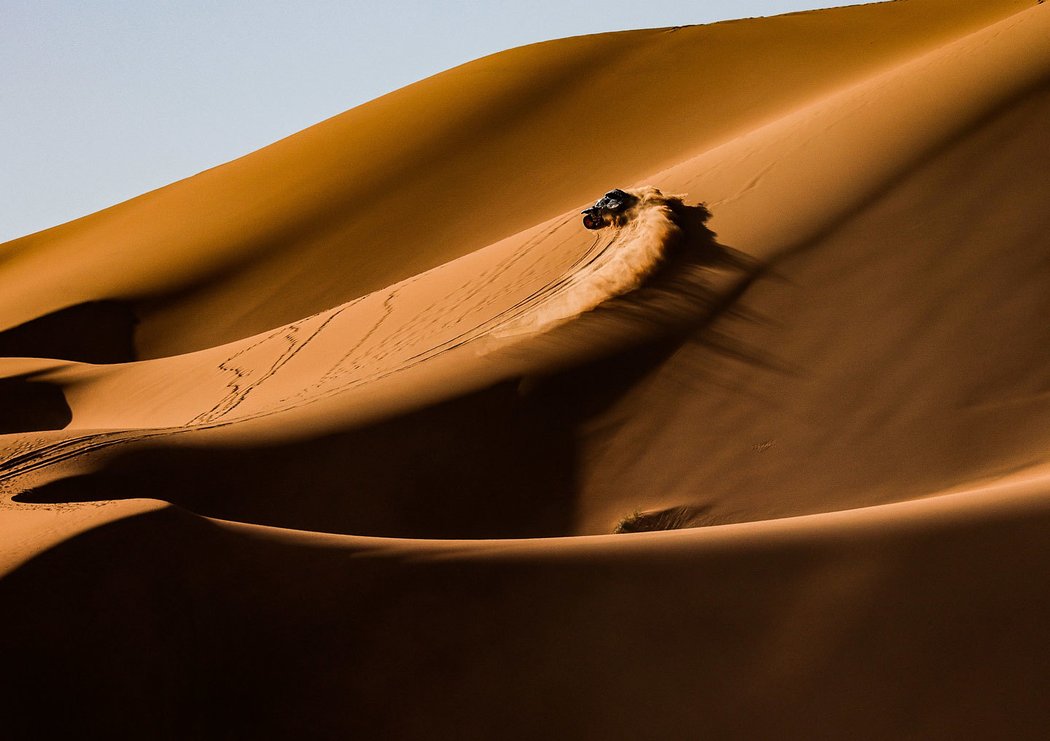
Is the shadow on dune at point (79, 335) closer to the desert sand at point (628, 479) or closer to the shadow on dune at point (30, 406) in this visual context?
the desert sand at point (628, 479)

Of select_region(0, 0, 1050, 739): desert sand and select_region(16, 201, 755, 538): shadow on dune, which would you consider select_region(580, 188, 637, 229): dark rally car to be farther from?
select_region(16, 201, 755, 538): shadow on dune

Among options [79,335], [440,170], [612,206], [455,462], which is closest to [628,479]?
[455,462]

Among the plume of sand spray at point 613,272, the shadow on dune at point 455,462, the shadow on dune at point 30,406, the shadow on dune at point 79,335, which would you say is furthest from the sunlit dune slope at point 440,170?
the shadow on dune at point 455,462

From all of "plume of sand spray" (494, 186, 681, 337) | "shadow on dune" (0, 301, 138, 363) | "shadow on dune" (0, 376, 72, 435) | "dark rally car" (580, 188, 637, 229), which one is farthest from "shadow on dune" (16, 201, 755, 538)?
"shadow on dune" (0, 301, 138, 363)

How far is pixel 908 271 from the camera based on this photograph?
29.2 ft

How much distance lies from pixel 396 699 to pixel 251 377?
932 centimetres

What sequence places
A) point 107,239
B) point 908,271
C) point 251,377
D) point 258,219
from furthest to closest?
point 107,239 < point 258,219 < point 251,377 < point 908,271

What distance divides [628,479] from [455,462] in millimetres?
1258

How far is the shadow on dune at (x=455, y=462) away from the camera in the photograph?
7.04 meters

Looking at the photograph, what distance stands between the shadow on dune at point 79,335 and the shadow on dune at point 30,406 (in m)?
7.01

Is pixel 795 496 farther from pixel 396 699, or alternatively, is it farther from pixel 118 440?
pixel 118 440

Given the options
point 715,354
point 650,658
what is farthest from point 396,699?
point 715,354

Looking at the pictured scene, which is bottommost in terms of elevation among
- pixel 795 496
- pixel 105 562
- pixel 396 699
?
pixel 795 496

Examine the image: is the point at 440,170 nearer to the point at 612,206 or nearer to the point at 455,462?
the point at 612,206
